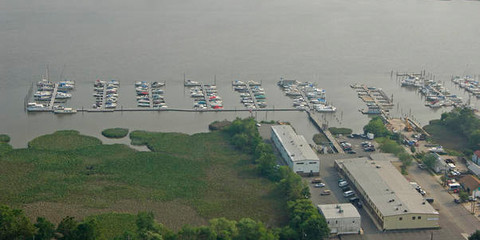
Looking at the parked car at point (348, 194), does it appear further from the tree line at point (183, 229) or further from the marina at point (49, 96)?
the marina at point (49, 96)

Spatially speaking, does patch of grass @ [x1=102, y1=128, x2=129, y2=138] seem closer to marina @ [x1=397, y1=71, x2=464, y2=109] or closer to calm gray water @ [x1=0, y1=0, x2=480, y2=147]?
calm gray water @ [x1=0, y1=0, x2=480, y2=147]

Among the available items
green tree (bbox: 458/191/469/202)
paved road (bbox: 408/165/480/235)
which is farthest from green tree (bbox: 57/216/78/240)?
green tree (bbox: 458/191/469/202)

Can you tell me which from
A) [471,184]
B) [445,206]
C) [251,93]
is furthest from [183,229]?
[251,93]

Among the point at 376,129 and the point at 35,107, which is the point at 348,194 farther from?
the point at 35,107

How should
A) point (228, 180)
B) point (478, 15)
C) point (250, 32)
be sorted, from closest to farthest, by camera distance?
1. point (228, 180)
2. point (250, 32)
3. point (478, 15)

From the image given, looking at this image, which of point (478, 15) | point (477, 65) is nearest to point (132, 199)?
point (477, 65)

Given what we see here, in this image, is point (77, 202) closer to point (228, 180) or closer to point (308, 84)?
point (228, 180)
